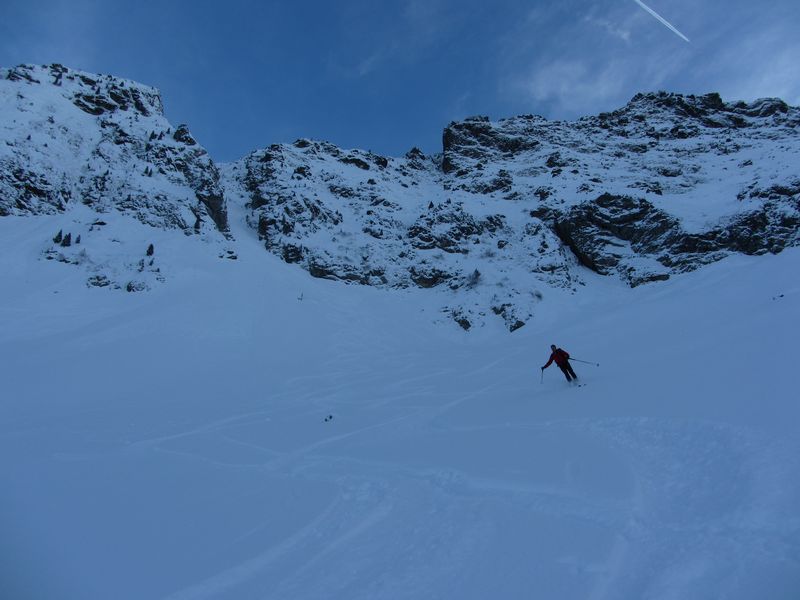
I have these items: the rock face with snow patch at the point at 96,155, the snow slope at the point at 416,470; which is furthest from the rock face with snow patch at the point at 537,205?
the snow slope at the point at 416,470

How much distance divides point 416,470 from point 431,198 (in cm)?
4477

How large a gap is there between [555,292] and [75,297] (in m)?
29.0

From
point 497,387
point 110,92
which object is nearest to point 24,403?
point 497,387

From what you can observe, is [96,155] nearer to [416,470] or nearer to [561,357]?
[561,357]

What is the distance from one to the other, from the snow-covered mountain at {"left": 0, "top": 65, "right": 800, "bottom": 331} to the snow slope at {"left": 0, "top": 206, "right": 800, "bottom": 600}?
1265cm

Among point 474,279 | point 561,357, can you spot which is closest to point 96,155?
point 474,279

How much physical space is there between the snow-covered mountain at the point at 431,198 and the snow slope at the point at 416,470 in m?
12.7

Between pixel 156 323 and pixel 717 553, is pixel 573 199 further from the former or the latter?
pixel 717 553

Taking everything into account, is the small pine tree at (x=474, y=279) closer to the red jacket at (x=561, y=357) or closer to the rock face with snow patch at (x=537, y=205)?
the rock face with snow patch at (x=537, y=205)

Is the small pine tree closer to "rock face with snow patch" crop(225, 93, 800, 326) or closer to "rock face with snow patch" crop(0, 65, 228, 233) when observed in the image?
"rock face with snow patch" crop(225, 93, 800, 326)

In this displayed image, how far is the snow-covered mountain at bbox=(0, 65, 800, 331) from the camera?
29875mm

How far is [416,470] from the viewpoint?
7.38 metres

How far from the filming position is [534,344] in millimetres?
22109

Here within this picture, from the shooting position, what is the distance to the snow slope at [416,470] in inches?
169
